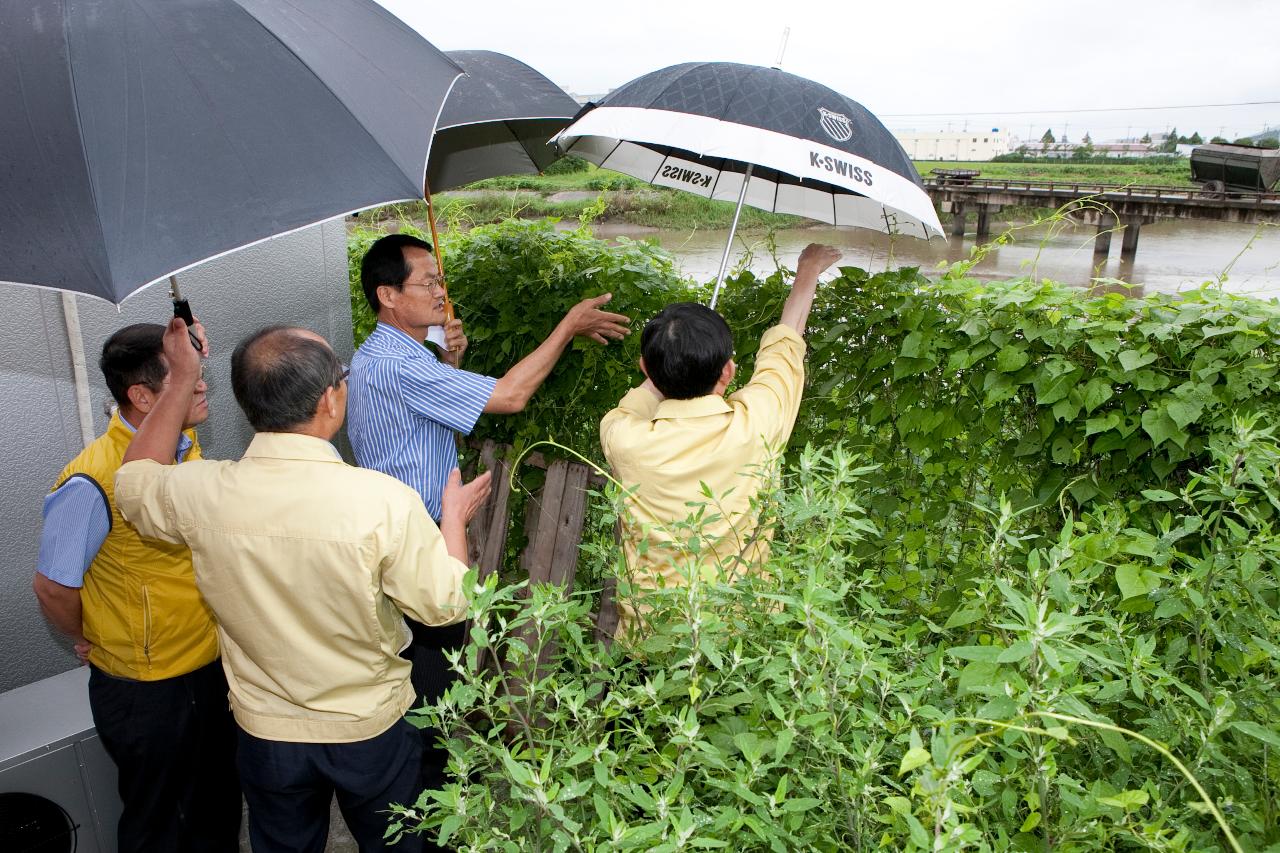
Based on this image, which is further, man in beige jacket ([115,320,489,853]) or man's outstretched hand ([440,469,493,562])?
man's outstretched hand ([440,469,493,562])

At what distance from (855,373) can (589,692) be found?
1664 millimetres

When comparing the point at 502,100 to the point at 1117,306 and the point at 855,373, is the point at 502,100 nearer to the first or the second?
the point at 855,373

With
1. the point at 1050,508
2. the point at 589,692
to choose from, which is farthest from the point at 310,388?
the point at 1050,508

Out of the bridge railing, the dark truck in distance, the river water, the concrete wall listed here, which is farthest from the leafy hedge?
the dark truck in distance

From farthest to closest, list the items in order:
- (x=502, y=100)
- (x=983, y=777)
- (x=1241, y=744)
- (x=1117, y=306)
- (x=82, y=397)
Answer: (x=82, y=397) → (x=502, y=100) → (x=1117, y=306) → (x=1241, y=744) → (x=983, y=777)

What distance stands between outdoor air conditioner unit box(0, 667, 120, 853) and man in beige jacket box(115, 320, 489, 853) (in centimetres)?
88

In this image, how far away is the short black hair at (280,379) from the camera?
1.85 m

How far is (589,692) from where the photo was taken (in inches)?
51.8

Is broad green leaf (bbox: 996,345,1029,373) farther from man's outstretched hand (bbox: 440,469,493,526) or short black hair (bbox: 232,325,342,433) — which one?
short black hair (bbox: 232,325,342,433)

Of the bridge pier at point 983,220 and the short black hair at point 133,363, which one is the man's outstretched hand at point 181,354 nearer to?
the short black hair at point 133,363

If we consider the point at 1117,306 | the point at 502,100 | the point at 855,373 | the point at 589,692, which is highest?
the point at 502,100

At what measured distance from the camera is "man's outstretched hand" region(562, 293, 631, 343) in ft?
9.12

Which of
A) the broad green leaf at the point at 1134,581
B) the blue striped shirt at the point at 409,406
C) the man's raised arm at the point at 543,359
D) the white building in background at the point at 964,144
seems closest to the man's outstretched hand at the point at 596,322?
the man's raised arm at the point at 543,359

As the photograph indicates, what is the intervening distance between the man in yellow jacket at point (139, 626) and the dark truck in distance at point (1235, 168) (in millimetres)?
38659
